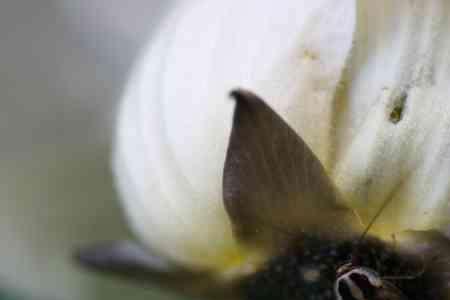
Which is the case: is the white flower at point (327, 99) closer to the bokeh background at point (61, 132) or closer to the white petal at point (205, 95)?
the white petal at point (205, 95)

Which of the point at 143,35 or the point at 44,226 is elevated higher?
the point at 143,35

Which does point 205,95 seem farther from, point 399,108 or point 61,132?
point 61,132

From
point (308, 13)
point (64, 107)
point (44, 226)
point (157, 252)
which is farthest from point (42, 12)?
point (308, 13)

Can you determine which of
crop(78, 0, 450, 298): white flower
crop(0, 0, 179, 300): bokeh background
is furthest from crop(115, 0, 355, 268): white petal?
crop(0, 0, 179, 300): bokeh background

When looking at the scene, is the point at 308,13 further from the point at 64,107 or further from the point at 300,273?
the point at 64,107

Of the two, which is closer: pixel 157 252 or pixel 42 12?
pixel 157 252

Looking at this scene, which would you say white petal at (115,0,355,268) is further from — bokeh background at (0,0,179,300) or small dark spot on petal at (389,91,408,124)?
bokeh background at (0,0,179,300)

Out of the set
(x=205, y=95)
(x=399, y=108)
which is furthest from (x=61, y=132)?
(x=399, y=108)
